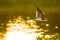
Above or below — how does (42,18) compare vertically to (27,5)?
below

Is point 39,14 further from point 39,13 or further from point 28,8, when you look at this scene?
point 28,8

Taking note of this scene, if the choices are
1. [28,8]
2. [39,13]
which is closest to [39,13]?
[39,13]

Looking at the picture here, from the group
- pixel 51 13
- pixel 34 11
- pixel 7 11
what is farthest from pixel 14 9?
pixel 51 13

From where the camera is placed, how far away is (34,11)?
4.22 feet

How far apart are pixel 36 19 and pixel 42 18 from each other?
0.06 meters

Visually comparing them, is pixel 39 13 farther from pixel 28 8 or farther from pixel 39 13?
pixel 28 8

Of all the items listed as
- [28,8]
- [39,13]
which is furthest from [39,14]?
[28,8]

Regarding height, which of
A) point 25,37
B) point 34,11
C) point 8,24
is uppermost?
point 34,11

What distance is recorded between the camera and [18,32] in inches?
49.4

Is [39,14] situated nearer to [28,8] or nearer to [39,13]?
[39,13]

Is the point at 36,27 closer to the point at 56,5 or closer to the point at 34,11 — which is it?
the point at 34,11

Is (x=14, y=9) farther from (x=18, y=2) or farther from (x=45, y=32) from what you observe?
(x=45, y=32)

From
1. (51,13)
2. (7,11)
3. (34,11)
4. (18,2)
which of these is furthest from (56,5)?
(7,11)

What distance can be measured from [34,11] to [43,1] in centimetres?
12
